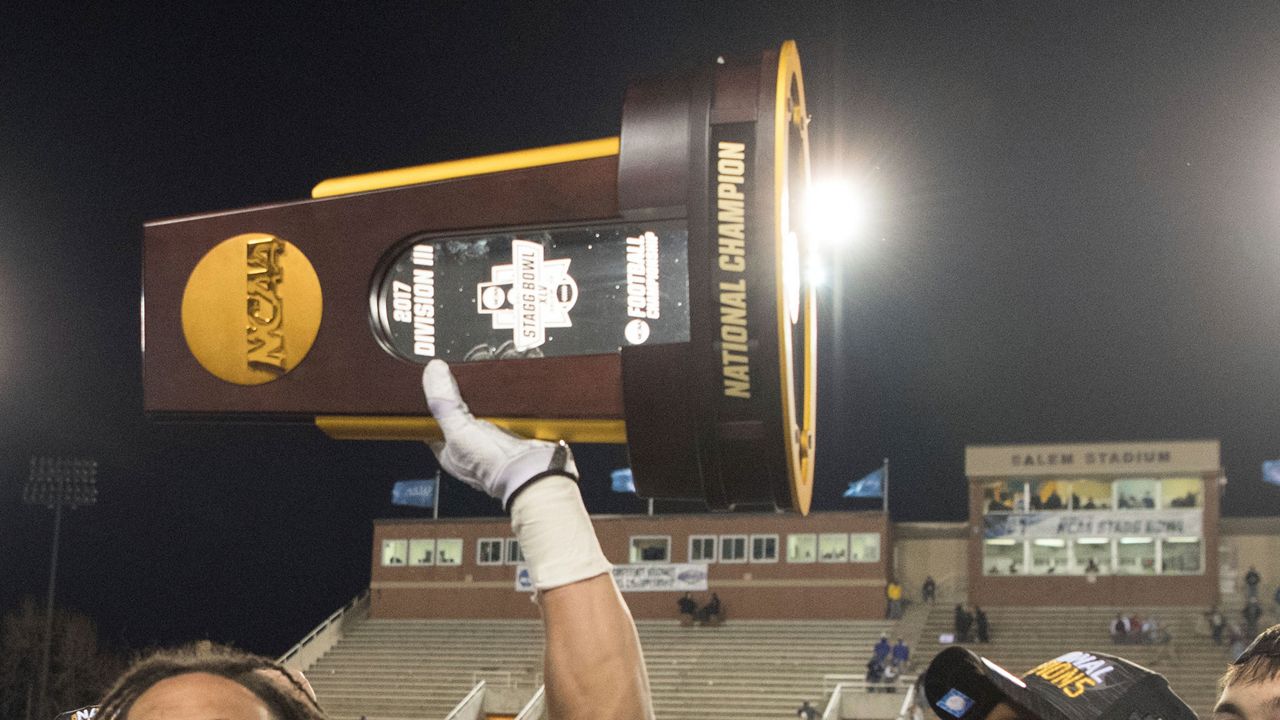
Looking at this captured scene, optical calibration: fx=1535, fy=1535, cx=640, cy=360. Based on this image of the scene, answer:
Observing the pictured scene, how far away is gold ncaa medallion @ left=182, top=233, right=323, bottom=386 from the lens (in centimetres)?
292

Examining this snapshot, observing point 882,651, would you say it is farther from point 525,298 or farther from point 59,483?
point 525,298

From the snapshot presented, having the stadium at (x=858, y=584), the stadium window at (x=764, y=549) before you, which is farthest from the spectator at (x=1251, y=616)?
the stadium window at (x=764, y=549)

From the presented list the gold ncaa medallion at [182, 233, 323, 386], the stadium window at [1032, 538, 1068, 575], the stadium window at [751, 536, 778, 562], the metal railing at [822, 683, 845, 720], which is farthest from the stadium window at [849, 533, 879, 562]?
the gold ncaa medallion at [182, 233, 323, 386]

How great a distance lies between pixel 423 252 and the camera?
2.93 m

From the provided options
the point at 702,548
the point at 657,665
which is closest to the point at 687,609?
the point at 702,548

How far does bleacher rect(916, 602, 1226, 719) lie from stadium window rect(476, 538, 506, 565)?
11941 mm

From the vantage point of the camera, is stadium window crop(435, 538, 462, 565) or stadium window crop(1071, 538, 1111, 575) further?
stadium window crop(435, 538, 462, 565)

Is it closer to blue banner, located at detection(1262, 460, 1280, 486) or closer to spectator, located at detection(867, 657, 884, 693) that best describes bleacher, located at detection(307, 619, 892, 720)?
spectator, located at detection(867, 657, 884, 693)

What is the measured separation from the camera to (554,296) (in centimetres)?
282

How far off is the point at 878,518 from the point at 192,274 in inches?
1505

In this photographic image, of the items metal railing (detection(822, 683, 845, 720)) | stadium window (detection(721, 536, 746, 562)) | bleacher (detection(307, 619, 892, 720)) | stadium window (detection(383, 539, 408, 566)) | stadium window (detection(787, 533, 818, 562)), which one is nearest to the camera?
metal railing (detection(822, 683, 845, 720))

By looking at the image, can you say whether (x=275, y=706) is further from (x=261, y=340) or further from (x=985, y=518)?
(x=985, y=518)

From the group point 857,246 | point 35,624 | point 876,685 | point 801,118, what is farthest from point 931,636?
point 801,118

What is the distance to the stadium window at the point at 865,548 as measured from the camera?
4000cm
